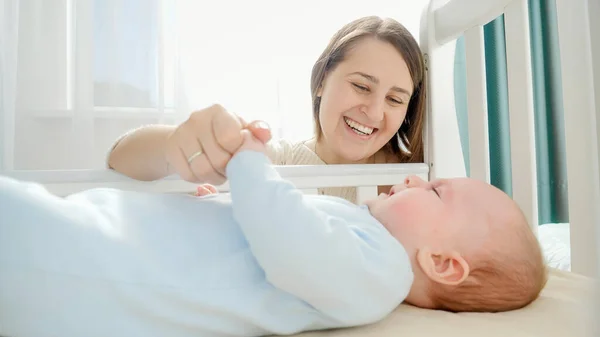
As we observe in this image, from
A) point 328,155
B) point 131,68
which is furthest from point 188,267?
point 131,68

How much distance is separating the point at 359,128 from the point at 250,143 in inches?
24.5

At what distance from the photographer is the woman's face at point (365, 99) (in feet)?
3.57

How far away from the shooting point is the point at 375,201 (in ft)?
2.31

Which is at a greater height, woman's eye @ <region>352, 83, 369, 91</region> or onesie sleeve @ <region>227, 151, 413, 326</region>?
woman's eye @ <region>352, 83, 369, 91</region>

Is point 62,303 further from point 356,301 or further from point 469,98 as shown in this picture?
point 469,98

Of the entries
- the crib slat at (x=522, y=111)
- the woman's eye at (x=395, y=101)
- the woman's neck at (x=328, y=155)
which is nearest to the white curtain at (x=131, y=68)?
the woman's neck at (x=328, y=155)

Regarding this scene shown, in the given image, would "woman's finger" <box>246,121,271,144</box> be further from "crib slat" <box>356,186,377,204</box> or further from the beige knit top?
the beige knit top

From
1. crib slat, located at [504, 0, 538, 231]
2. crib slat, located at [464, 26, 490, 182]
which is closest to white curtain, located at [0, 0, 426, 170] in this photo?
crib slat, located at [464, 26, 490, 182]

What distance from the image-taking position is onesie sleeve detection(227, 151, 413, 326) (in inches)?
18.7

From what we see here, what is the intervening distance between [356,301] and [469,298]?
0.18m

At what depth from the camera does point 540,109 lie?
2.03m

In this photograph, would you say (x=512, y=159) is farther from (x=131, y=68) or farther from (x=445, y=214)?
(x=131, y=68)

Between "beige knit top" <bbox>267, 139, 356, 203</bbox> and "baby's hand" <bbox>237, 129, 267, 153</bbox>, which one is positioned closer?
"baby's hand" <bbox>237, 129, 267, 153</bbox>

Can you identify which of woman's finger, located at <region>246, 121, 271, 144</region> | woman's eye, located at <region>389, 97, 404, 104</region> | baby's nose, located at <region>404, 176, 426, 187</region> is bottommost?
baby's nose, located at <region>404, 176, 426, 187</region>
